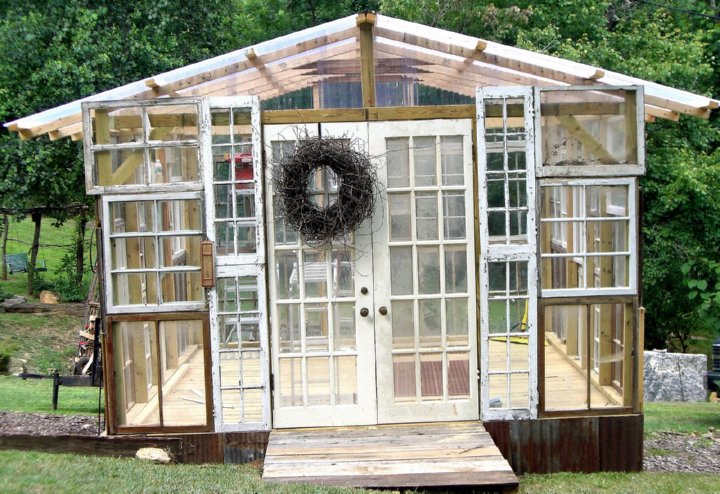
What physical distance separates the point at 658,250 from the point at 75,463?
1286cm

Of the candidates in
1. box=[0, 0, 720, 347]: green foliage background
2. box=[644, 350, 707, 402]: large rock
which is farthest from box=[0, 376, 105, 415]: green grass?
box=[644, 350, 707, 402]: large rock

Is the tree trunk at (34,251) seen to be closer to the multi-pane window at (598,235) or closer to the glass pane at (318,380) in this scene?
the glass pane at (318,380)

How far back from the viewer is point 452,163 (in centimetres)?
680

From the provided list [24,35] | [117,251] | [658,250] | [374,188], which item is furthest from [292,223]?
[24,35]

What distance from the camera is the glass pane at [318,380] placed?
6.80m

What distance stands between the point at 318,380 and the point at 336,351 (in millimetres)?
270

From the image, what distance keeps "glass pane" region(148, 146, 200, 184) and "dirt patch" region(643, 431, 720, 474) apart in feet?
14.6

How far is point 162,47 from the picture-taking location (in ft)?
57.9

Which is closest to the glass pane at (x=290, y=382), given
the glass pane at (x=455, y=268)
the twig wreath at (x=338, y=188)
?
the twig wreath at (x=338, y=188)

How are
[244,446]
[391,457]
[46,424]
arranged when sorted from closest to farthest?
[391,457] < [244,446] < [46,424]

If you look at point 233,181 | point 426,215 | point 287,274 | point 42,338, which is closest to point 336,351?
point 287,274

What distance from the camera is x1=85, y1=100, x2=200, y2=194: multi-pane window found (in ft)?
21.7

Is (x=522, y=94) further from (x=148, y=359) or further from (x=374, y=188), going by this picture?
(x=148, y=359)

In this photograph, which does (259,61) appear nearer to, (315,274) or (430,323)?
(315,274)
